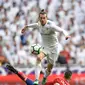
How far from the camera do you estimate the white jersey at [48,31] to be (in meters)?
11.7

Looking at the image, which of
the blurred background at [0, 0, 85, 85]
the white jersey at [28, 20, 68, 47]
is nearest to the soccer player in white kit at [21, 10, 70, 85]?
the white jersey at [28, 20, 68, 47]

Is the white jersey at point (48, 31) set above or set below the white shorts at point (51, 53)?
above

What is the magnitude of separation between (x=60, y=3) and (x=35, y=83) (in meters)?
8.10

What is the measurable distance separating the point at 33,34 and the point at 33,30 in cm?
24

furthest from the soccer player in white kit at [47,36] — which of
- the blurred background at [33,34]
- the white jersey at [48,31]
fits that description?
the blurred background at [33,34]

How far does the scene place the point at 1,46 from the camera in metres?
17.6

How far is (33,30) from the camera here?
1820 cm

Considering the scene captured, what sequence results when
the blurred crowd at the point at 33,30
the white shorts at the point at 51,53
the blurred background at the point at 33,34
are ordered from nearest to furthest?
the white shorts at the point at 51,53 < the blurred background at the point at 33,34 < the blurred crowd at the point at 33,30

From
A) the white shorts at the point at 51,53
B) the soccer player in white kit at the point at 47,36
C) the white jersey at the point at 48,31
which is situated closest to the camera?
the soccer player in white kit at the point at 47,36

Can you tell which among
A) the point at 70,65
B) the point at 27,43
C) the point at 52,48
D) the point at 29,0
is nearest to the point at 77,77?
the point at 70,65

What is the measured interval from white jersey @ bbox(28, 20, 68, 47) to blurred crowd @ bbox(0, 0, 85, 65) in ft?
16.3

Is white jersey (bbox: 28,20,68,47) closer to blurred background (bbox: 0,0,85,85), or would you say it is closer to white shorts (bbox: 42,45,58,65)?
white shorts (bbox: 42,45,58,65)

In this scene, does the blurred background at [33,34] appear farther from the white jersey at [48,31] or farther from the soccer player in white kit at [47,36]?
the white jersey at [48,31]

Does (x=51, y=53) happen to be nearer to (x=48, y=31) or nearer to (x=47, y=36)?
(x=47, y=36)
